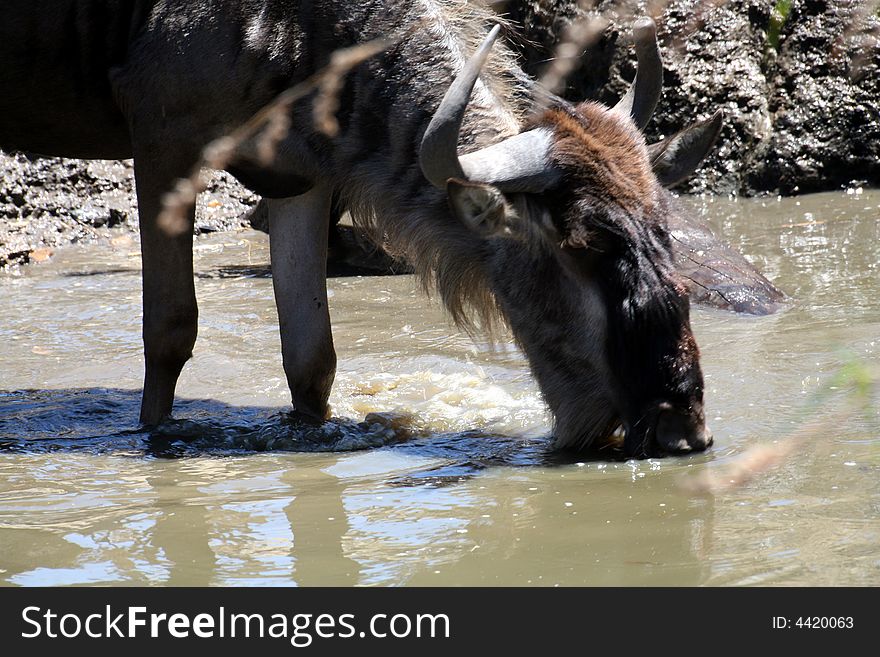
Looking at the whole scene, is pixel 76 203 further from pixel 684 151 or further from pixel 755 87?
pixel 684 151

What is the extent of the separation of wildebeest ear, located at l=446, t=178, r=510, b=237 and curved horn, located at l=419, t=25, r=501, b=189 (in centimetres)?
7

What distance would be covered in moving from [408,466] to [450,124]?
1268 mm

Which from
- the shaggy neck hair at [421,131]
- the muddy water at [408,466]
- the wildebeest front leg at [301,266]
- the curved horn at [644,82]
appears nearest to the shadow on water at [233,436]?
the muddy water at [408,466]

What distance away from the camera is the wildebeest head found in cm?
440

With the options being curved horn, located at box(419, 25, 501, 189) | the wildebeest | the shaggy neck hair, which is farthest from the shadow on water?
curved horn, located at box(419, 25, 501, 189)

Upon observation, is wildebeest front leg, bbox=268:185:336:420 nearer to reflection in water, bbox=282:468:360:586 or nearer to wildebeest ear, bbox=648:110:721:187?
reflection in water, bbox=282:468:360:586

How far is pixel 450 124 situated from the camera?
432 centimetres

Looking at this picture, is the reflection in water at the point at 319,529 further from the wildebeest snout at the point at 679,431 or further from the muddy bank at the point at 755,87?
the muddy bank at the point at 755,87

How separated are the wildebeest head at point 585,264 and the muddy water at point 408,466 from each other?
230 mm

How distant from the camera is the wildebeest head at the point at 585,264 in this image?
14.4ft

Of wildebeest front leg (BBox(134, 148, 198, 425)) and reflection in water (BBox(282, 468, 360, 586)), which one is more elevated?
wildebeest front leg (BBox(134, 148, 198, 425))

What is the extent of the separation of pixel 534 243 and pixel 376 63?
114cm
